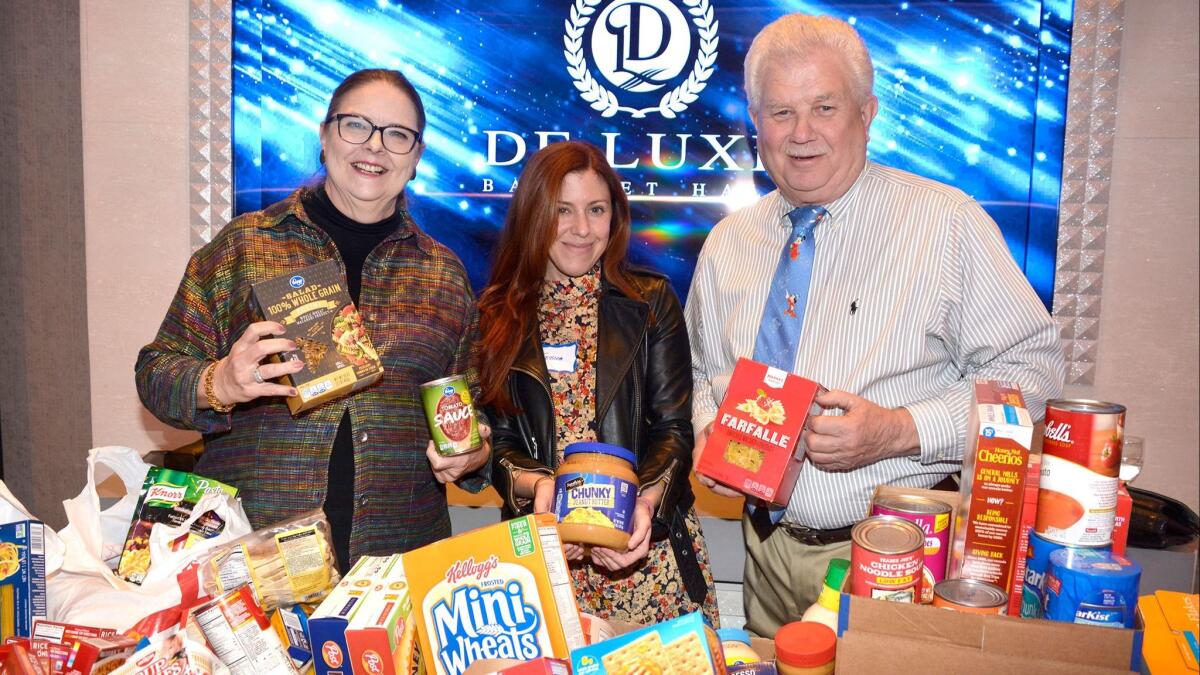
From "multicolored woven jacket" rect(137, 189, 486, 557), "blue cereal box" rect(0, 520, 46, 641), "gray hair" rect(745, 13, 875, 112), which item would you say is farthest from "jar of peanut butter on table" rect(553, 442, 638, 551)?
"gray hair" rect(745, 13, 875, 112)

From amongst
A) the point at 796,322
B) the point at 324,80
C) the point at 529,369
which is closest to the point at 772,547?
the point at 796,322

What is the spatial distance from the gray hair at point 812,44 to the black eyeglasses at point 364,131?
0.84 metres

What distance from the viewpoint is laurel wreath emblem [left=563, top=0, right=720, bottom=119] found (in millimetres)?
3543

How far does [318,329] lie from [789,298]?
3.45 ft

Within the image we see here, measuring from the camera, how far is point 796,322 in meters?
2.00

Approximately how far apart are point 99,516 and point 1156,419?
145 inches

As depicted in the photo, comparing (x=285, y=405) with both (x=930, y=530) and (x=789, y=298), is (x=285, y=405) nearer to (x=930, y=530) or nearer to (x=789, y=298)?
(x=789, y=298)

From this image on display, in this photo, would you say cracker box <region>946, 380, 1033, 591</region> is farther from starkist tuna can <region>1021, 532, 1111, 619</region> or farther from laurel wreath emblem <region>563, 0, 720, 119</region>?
laurel wreath emblem <region>563, 0, 720, 119</region>

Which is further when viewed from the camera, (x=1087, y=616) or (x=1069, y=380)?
(x=1069, y=380)

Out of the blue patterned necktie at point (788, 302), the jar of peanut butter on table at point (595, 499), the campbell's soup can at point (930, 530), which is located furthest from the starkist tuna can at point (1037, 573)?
the blue patterned necktie at point (788, 302)

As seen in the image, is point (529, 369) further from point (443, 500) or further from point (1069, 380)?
point (1069, 380)

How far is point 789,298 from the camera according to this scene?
6.63ft

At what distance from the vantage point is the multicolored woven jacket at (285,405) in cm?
187

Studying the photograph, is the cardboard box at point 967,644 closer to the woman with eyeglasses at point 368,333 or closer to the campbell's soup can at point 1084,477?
the campbell's soup can at point 1084,477
